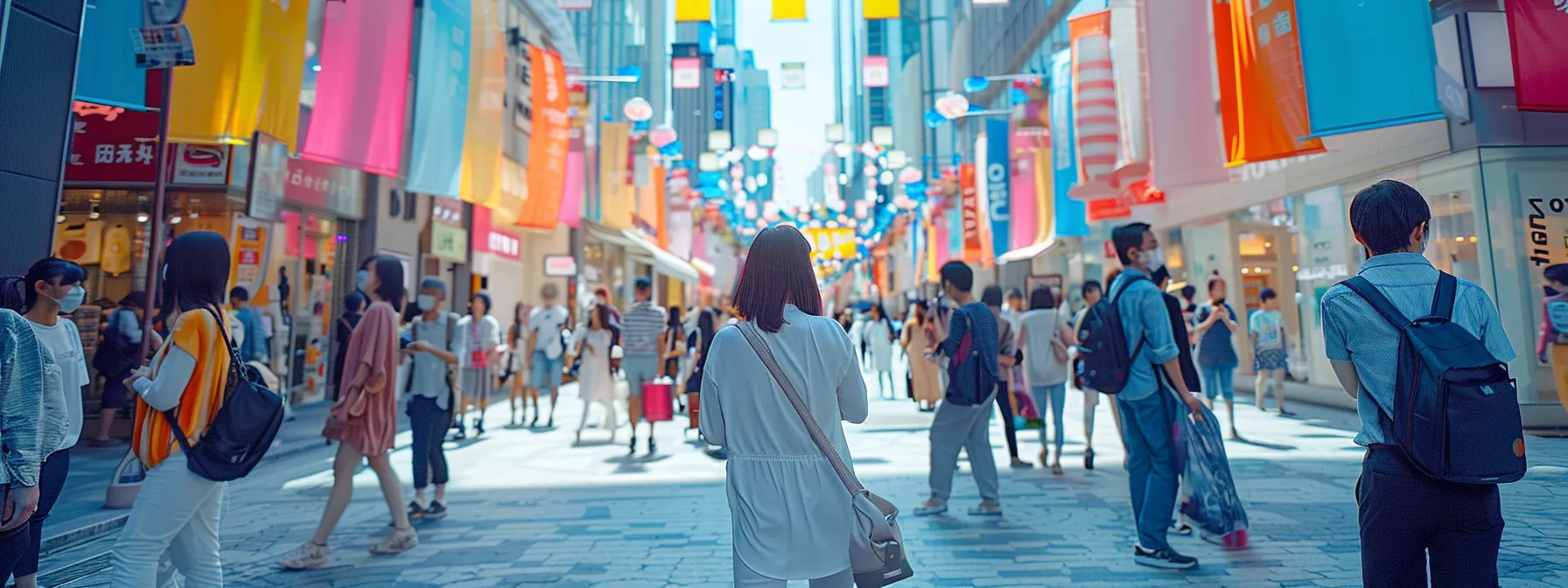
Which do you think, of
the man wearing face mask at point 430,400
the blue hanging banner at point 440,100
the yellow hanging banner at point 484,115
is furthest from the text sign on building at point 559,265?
the man wearing face mask at point 430,400

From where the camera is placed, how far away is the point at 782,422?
233cm

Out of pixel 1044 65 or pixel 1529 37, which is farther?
pixel 1044 65

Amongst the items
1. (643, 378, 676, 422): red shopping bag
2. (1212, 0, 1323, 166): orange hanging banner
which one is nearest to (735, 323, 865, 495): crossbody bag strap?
(643, 378, 676, 422): red shopping bag

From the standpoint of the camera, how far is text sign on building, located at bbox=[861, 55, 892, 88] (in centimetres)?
1742

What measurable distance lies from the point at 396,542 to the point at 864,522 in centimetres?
356

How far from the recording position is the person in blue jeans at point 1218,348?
28.9 feet

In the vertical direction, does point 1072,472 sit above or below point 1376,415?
below

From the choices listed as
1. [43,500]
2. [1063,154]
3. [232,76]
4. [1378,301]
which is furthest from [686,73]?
[1378,301]

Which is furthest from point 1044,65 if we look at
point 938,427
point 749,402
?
point 749,402

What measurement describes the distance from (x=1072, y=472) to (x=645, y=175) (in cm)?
2372

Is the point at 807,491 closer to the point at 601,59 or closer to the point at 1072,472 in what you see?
the point at 1072,472

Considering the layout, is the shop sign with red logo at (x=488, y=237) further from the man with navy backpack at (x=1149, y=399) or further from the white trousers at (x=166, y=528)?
the man with navy backpack at (x=1149, y=399)

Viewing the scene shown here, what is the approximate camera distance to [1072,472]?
6953 mm

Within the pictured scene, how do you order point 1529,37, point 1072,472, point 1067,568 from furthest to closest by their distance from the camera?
point 1529,37, point 1072,472, point 1067,568
